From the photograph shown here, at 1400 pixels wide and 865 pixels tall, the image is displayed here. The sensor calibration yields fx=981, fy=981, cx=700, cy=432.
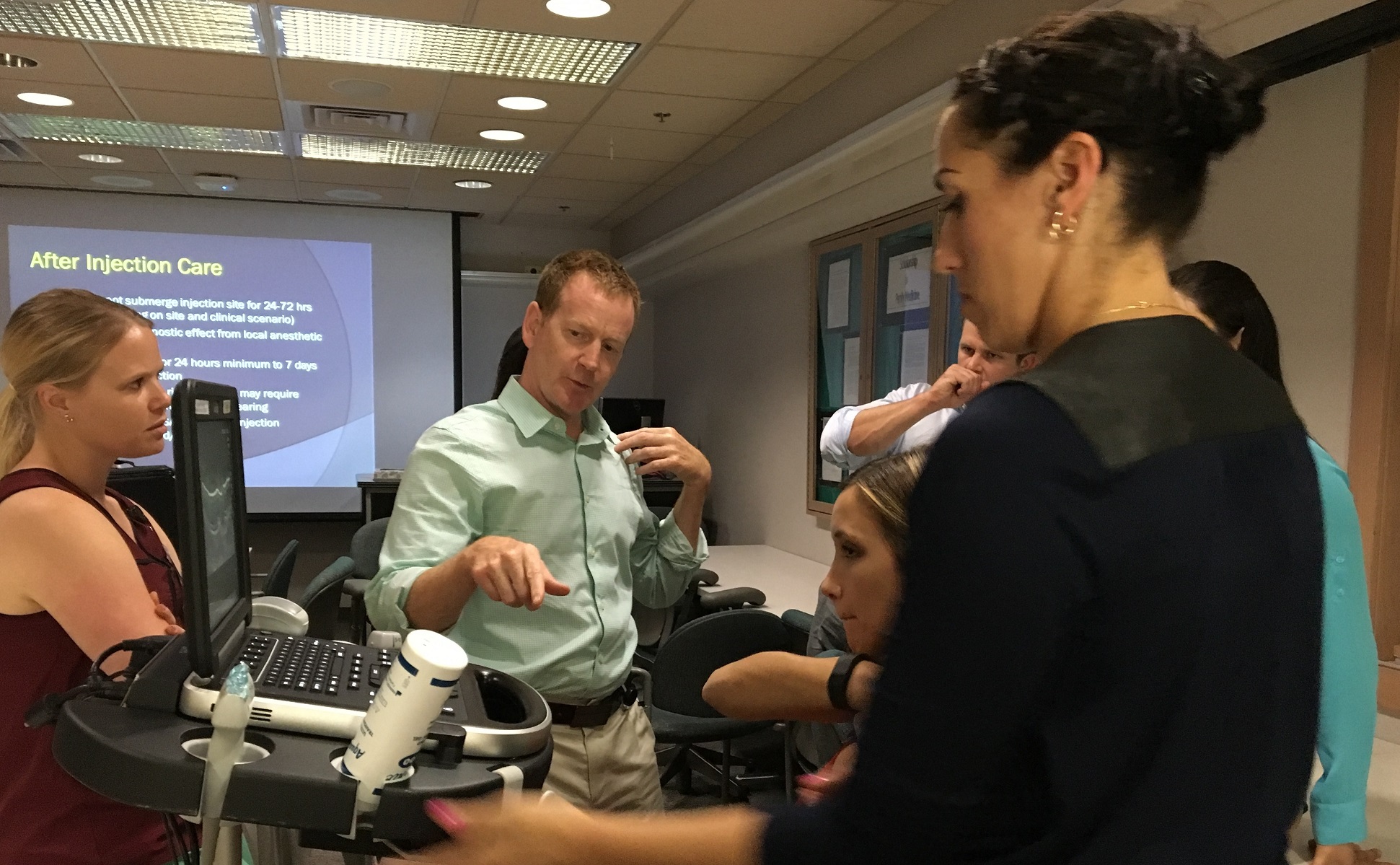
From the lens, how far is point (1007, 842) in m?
0.55

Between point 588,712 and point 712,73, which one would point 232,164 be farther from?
point 588,712

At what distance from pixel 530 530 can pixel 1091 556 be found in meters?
1.21

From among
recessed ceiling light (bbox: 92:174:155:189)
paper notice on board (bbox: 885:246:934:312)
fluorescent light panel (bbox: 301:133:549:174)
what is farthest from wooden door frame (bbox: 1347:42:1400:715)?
recessed ceiling light (bbox: 92:174:155:189)

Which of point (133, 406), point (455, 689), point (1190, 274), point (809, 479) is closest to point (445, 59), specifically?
point (809, 479)

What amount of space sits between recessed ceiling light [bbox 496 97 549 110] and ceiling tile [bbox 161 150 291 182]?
5.50 feet

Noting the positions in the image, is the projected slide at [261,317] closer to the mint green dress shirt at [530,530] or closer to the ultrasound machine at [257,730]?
the mint green dress shirt at [530,530]

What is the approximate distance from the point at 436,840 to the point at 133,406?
97 cm

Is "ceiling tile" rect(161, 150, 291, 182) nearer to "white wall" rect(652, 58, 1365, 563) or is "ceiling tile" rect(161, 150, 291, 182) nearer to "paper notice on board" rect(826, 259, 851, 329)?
"white wall" rect(652, 58, 1365, 563)

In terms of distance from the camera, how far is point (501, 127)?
447 centimetres

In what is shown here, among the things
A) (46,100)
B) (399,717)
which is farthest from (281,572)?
(399,717)

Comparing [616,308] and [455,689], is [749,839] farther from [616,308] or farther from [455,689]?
[616,308]

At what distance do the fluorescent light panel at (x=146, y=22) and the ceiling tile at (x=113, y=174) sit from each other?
2.19 m

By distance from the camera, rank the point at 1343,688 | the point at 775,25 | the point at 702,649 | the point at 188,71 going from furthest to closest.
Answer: the point at 188,71, the point at 775,25, the point at 702,649, the point at 1343,688

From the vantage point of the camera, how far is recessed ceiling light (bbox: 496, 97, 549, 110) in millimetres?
4066
